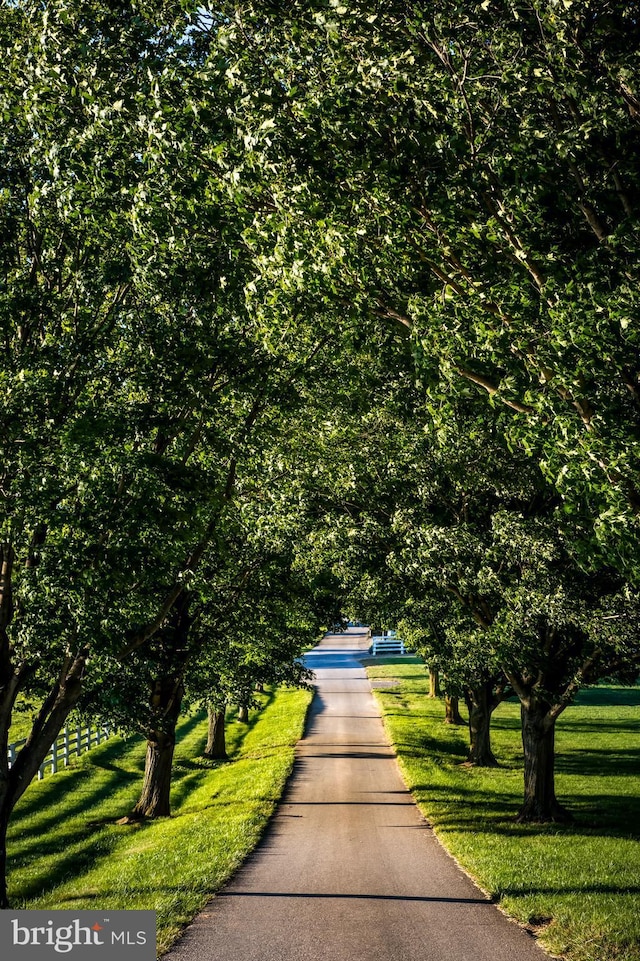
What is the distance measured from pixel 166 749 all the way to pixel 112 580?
12766 millimetres

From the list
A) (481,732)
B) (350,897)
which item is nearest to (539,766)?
(350,897)

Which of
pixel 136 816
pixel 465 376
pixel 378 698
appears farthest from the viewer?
pixel 378 698

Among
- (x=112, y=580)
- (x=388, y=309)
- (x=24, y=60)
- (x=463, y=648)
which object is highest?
(x=24, y=60)

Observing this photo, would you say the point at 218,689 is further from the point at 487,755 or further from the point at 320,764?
the point at 487,755

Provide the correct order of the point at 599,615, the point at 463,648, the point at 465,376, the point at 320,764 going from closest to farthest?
the point at 465,376 → the point at 599,615 → the point at 463,648 → the point at 320,764

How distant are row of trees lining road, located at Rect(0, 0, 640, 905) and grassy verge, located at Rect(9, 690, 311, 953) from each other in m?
2.88

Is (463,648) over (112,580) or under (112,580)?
under

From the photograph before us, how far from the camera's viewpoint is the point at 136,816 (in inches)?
809

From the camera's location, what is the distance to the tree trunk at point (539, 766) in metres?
18.2

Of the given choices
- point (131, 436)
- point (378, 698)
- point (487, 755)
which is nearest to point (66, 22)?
point (131, 436)

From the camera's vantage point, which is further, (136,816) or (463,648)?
(136,816)

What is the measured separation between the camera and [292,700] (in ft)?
153

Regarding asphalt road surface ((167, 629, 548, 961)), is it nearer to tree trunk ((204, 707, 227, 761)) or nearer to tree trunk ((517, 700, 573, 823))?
tree trunk ((517, 700, 573, 823))

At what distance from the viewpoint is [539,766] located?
18375 mm
